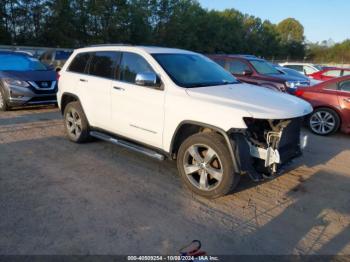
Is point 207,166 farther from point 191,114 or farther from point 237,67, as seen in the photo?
point 237,67

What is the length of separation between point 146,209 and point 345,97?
19.8 feet

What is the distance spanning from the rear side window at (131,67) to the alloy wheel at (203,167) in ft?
4.72

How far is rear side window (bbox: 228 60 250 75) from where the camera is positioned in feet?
36.2

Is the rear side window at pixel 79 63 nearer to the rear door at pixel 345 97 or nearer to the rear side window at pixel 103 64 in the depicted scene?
the rear side window at pixel 103 64

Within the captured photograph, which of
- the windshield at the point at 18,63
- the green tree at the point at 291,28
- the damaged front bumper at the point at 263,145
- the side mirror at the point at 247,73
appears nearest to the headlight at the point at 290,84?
the side mirror at the point at 247,73

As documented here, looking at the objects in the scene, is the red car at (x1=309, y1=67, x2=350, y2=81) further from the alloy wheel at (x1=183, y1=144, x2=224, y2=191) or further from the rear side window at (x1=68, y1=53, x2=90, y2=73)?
the alloy wheel at (x1=183, y1=144, x2=224, y2=191)

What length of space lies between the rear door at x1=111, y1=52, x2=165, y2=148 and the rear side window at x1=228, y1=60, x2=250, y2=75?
630cm

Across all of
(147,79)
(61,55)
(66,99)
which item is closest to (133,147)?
(147,79)

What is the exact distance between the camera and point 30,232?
3.41 metres

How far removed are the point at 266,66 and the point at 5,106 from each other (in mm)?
8306

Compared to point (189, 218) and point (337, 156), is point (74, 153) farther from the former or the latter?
point (337, 156)

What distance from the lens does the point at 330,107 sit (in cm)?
802

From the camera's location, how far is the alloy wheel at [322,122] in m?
8.03

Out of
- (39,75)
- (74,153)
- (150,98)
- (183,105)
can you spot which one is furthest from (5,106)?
(183,105)
